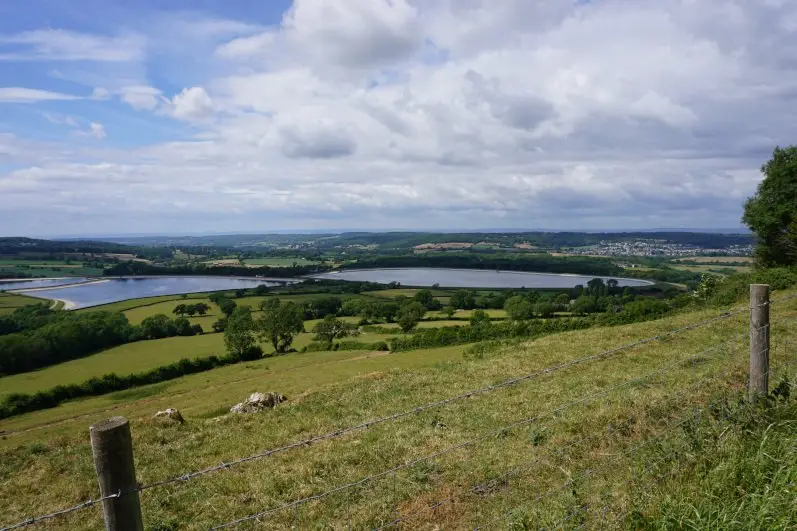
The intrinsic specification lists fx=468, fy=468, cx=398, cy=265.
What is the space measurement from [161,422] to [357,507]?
10.8 m

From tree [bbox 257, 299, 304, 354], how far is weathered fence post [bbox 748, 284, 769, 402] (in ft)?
194

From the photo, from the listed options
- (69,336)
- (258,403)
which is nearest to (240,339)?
(69,336)

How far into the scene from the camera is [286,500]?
7.36 metres

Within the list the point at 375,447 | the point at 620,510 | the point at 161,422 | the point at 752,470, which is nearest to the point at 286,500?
the point at 375,447

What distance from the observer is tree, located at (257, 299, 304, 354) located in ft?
207

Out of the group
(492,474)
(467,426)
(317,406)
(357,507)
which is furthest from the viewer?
(317,406)

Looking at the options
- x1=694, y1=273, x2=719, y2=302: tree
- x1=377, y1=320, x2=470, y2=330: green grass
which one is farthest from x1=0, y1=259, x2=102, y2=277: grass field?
x1=694, y1=273, x2=719, y2=302: tree

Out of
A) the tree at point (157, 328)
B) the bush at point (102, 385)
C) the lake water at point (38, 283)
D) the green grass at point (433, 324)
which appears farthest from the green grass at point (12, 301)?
the green grass at point (433, 324)

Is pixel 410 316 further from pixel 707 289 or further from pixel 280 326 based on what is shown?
pixel 707 289

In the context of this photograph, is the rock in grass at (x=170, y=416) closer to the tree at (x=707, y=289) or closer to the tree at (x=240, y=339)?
the tree at (x=707, y=289)

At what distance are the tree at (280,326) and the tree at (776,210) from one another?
52653 millimetres

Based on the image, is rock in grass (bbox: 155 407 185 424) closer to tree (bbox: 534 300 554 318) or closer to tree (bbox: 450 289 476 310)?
tree (bbox: 534 300 554 318)

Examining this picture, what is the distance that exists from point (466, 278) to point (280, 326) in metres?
90.3

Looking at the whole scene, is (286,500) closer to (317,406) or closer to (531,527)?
(531,527)
